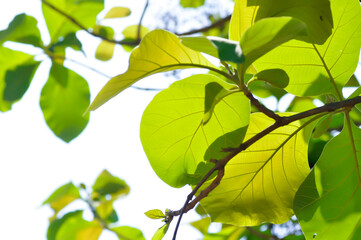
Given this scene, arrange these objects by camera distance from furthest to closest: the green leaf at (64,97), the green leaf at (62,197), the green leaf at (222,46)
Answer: the green leaf at (62,197), the green leaf at (64,97), the green leaf at (222,46)

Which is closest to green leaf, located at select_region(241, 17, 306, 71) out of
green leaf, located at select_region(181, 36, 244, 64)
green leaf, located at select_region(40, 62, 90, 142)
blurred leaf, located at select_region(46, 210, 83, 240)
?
green leaf, located at select_region(181, 36, 244, 64)

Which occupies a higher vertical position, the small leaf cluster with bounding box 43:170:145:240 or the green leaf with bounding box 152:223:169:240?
the green leaf with bounding box 152:223:169:240

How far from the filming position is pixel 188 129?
442 millimetres

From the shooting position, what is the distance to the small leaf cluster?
0.95 m

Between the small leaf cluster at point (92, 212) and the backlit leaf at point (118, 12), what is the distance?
36 cm

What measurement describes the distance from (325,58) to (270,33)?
0.17 m

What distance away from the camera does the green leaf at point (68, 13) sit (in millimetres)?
979

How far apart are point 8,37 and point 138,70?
62cm

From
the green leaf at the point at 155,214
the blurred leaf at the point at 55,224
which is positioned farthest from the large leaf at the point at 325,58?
the blurred leaf at the point at 55,224

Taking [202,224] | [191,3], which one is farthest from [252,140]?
[191,3]

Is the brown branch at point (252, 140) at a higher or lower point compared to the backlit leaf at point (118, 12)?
higher

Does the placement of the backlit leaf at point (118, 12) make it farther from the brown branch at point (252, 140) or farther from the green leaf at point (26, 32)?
the brown branch at point (252, 140)

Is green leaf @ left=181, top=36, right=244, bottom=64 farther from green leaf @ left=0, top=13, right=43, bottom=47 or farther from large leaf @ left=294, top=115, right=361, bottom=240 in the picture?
green leaf @ left=0, top=13, right=43, bottom=47

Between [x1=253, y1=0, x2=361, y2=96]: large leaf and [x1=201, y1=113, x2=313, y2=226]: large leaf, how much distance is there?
42 mm
